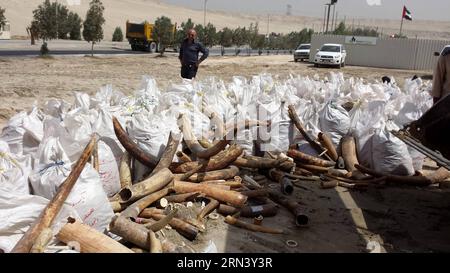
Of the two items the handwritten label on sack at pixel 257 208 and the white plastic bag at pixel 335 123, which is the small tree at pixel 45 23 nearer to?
the white plastic bag at pixel 335 123

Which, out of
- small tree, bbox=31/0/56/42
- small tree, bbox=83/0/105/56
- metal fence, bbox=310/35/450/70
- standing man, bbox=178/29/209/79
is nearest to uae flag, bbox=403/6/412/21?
metal fence, bbox=310/35/450/70

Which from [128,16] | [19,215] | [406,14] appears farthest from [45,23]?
[128,16]

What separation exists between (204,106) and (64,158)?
2271mm

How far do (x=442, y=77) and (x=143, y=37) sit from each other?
27379 millimetres

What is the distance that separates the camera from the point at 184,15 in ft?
301

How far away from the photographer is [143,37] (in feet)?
97.7

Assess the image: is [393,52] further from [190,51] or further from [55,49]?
[190,51]

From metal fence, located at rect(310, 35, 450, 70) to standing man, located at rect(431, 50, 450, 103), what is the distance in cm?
2182

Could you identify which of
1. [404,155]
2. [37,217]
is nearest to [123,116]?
[37,217]

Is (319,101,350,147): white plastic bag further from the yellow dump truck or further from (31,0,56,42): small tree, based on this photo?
the yellow dump truck

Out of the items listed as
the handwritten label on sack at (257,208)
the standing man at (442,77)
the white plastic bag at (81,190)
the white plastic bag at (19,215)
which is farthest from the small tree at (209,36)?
the white plastic bag at (19,215)

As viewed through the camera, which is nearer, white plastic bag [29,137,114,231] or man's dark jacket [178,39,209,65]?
white plastic bag [29,137,114,231]

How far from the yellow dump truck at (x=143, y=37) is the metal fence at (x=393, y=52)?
11.2 meters

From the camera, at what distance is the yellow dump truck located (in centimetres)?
2975
